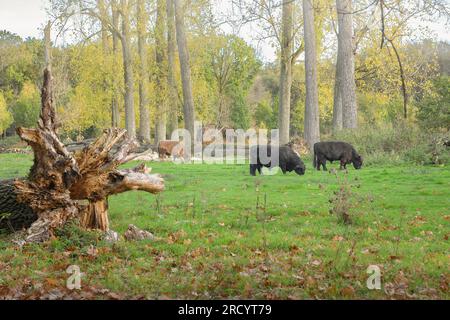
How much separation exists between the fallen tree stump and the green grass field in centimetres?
44

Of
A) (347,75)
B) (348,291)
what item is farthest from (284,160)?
(348,291)

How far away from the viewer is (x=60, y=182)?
10.1 meters

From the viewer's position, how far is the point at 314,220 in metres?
11.9

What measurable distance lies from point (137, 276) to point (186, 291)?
1.00m

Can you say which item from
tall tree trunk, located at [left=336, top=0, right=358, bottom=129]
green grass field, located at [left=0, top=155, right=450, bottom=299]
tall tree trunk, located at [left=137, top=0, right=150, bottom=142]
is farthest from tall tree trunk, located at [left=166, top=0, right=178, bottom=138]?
green grass field, located at [left=0, top=155, right=450, bottom=299]

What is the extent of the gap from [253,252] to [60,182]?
356cm

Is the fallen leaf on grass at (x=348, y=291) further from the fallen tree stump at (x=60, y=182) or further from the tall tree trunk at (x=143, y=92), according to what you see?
the tall tree trunk at (x=143, y=92)

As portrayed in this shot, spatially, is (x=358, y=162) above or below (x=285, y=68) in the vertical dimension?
below

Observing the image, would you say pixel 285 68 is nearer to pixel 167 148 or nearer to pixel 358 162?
pixel 167 148

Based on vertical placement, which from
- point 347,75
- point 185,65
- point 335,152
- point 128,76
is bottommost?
point 335,152

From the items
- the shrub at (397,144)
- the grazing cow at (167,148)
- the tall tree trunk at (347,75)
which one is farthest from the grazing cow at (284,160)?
the grazing cow at (167,148)

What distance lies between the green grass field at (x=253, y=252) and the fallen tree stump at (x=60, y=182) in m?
0.44

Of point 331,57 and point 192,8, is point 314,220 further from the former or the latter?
point 331,57

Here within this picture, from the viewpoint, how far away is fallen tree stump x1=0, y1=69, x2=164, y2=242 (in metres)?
9.99
